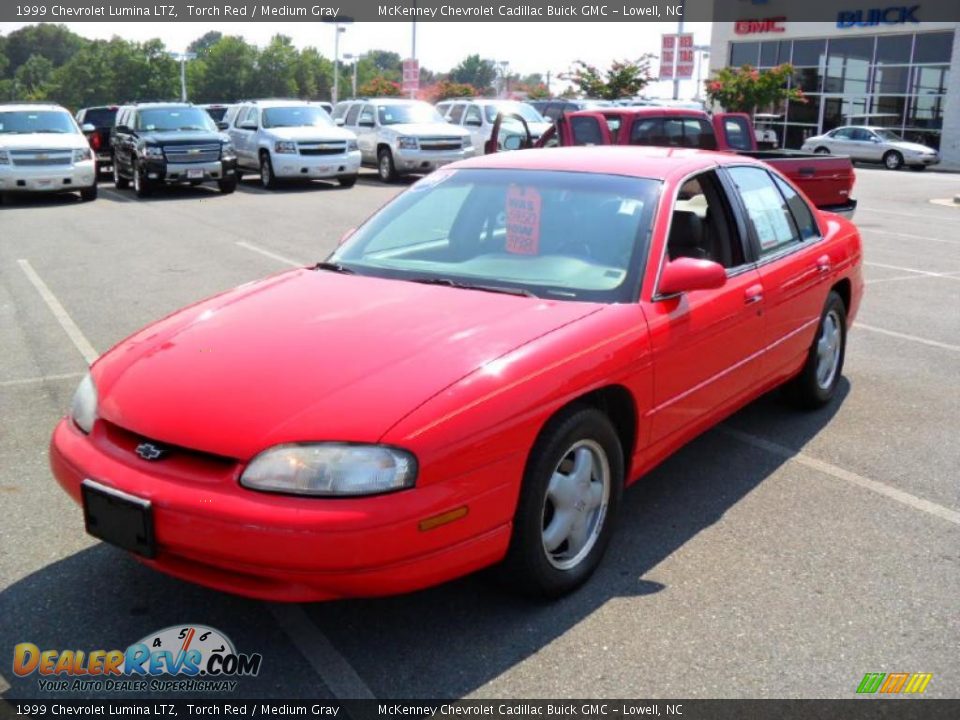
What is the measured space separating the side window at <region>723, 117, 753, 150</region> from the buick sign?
2797 cm

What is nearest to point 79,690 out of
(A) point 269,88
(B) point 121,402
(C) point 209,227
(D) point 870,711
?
(B) point 121,402

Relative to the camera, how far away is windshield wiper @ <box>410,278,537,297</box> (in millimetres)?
4020

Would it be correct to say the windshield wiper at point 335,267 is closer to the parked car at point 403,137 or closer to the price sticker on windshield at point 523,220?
the price sticker on windshield at point 523,220

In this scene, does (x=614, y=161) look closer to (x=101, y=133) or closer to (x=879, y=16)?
(x=101, y=133)

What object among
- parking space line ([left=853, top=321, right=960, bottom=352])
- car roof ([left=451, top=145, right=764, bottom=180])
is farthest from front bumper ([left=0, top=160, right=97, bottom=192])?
car roof ([left=451, top=145, right=764, bottom=180])

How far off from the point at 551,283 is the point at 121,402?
174 centimetres

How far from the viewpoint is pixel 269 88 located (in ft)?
424

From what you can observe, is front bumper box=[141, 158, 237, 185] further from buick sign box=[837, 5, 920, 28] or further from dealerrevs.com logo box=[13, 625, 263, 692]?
buick sign box=[837, 5, 920, 28]

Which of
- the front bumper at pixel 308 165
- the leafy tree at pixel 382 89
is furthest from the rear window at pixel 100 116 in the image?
the leafy tree at pixel 382 89

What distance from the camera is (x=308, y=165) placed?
824 inches

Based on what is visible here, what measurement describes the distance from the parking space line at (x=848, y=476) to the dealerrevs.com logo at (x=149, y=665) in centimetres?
300

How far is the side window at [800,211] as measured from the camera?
5.56 metres

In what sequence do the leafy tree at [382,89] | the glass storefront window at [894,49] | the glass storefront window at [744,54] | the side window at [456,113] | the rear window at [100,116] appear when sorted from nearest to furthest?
the rear window at [100,116], the side window at [456,113], the glass storefront window at [894,49], the glass storefront window at [744,54], the leafy tree at [382,89]

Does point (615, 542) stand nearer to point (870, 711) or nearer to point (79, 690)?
point (870, 711)
